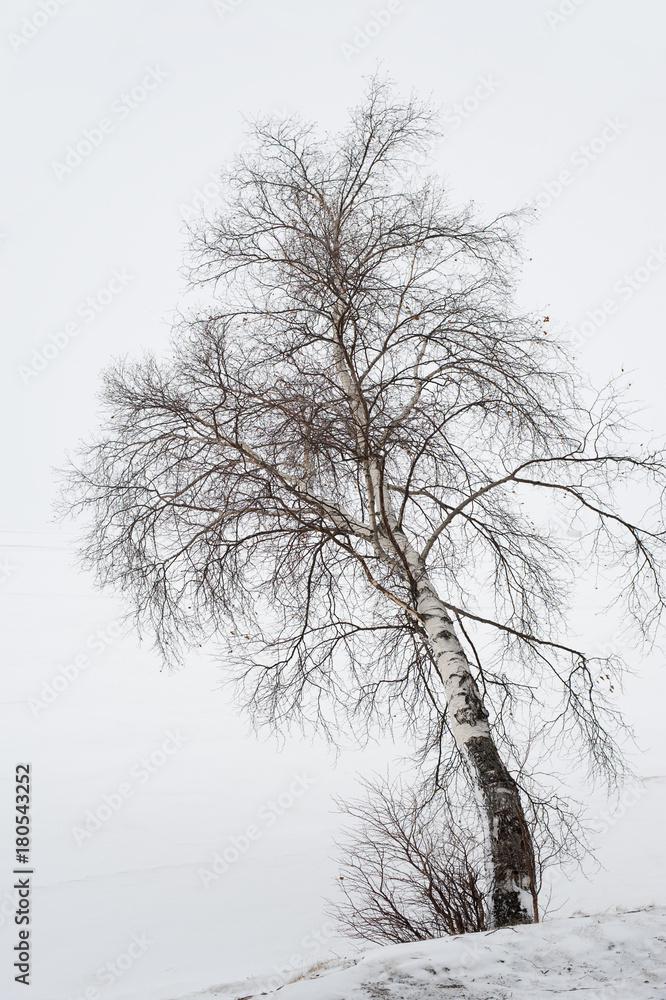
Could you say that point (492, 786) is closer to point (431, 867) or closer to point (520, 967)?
point (431, 867)

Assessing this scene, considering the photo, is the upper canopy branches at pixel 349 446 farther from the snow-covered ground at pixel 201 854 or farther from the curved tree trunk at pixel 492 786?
the snow-covered ground at pixel 201 854

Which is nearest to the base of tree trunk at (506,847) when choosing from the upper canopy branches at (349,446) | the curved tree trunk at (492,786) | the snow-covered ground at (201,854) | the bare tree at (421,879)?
the curved tree trunk at (492,786)

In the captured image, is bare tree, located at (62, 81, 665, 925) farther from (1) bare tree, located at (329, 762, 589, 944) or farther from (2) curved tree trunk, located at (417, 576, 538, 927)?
(1) bare tree, located at (329, 762, 589, 944)

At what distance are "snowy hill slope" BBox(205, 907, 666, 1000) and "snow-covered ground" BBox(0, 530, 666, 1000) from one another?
13 millimetres

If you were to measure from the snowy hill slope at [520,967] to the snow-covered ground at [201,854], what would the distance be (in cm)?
1

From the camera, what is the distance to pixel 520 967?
382 cm

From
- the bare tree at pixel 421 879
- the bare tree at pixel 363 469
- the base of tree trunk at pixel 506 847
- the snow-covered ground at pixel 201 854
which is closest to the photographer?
the snow-covered ground at pixel 201 854

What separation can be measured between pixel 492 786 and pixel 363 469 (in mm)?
2771

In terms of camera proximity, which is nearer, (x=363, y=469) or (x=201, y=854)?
(x=363, y=469)

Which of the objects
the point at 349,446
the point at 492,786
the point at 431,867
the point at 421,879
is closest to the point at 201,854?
the point at 421,879

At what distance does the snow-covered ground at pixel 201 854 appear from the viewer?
4109mm

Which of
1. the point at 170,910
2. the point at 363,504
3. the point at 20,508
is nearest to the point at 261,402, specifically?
the point at 363,504

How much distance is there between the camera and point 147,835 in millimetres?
11086

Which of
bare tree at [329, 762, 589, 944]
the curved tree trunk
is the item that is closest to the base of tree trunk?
the curved tree trunk
